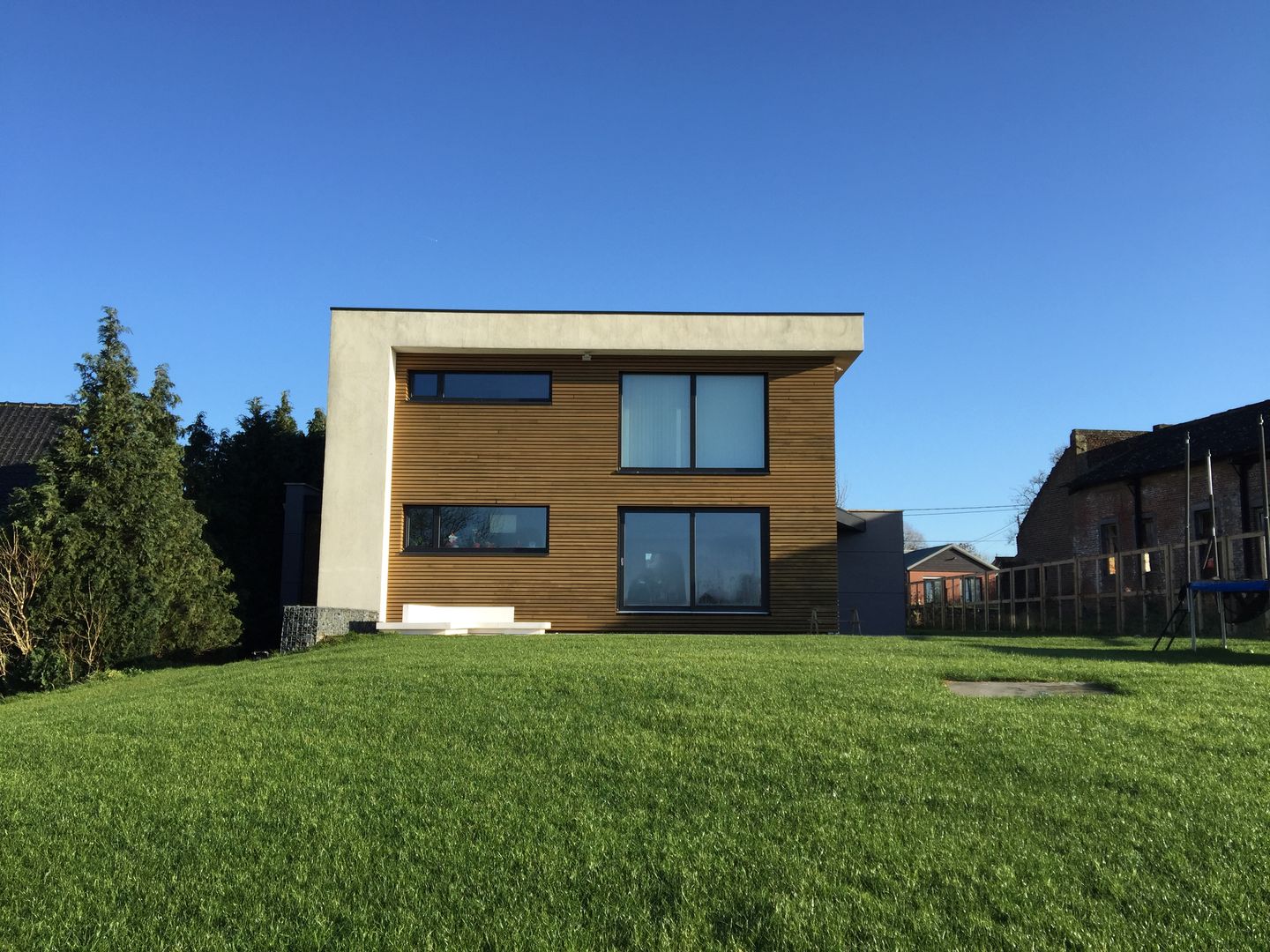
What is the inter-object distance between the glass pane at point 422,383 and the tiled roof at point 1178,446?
17934 millimetres

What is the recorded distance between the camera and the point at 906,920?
14.3ft

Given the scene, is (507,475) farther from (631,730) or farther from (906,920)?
(906,920)

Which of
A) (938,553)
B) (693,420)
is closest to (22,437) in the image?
(693,420)

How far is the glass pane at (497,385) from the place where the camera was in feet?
62.0

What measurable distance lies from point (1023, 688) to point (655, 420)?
430 inches

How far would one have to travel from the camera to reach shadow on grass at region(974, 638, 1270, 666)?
36.8 ft

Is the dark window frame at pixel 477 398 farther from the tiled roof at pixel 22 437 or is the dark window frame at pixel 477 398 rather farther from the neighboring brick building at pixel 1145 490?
the neighboring brick building at pixel 1145 490

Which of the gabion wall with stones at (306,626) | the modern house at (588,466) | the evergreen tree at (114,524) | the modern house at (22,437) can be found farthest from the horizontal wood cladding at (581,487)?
the modern house at (22,437)

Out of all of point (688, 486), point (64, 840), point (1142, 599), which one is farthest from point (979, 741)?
point (1142, 599)

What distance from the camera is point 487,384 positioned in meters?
18.9

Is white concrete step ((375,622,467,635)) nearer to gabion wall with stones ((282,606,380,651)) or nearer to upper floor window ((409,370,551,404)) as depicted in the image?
gabion wall with stones ((282,606,380,651))

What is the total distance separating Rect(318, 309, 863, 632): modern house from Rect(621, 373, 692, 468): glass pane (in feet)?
0.11

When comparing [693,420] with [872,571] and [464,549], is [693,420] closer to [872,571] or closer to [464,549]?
[464,549]

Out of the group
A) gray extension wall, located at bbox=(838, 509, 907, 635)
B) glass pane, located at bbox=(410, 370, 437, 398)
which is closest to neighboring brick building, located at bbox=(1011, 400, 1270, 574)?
gray extension wall, located at bbox=(838, 509, 907, 635)
